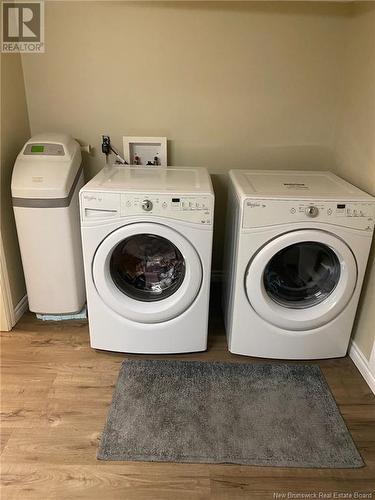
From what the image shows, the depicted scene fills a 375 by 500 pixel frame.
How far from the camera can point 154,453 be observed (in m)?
1.49

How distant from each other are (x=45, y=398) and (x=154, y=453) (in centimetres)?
56

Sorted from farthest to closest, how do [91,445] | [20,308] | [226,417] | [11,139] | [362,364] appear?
1. [20,308]
2. [11,139]
3. [362,364]
4. [226,417]
5. [91,445]

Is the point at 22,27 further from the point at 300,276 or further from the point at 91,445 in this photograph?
the point at 91,445

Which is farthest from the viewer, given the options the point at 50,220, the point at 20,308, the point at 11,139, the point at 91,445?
the point at 20,308

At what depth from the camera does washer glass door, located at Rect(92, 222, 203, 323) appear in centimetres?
176

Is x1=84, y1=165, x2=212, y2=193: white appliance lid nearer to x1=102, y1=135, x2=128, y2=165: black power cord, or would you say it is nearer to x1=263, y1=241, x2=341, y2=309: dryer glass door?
x1=102, y1=135, x2=128, y2=165: black power cord

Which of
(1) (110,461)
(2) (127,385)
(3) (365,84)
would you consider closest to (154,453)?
(1) (110,461)

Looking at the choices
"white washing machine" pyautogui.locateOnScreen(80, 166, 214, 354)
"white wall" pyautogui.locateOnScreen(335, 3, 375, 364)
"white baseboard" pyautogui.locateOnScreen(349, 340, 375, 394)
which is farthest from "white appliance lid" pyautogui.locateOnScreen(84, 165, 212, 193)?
"white baseboard" pyautogui.locateOnScreen(349, 340, 375, 394)

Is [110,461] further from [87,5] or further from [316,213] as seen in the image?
[87,5]

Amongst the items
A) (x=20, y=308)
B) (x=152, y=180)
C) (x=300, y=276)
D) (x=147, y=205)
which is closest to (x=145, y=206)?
(x=147, y=205)

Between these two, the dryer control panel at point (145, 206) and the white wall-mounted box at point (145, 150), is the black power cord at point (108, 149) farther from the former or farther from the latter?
the dryer control panel at point (145, 206)

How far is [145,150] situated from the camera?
2.36m

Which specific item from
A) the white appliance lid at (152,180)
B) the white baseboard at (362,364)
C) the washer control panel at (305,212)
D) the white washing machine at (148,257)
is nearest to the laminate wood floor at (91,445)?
the white baseboard at (362,364)

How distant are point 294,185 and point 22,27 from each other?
1.64 metres
